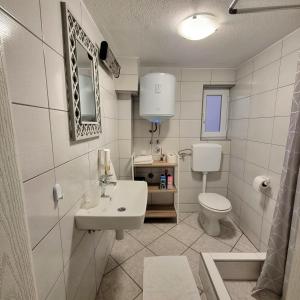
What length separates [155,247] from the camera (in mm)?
1835

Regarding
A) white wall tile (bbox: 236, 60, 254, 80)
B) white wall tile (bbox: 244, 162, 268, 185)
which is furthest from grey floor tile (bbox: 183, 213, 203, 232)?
white wall tile (bbox: 236, 60, 254, 80)

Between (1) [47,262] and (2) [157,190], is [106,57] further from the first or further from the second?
(2) [157,190]

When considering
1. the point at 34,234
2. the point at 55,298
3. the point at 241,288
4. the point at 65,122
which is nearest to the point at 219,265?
the point at 241,288

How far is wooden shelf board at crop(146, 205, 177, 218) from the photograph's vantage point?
2248 mm

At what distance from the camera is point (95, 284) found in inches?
51.4

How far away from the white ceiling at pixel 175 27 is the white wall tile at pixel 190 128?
0.78m

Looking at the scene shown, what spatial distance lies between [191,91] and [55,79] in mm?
1911

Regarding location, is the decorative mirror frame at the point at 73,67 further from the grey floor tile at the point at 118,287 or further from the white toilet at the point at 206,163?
the white toilet at the point at 206,163

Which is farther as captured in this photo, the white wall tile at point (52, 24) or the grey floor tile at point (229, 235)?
the grey floor tile at point (229, 235)

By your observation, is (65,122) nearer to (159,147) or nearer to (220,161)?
(159,147)

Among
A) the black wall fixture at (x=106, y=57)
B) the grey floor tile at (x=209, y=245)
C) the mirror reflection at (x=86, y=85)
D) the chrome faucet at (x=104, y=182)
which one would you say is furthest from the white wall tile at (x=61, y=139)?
the grey floor tile at (x=209, y=245)

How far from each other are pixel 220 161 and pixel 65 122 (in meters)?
2.10

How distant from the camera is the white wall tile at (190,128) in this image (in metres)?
2.39

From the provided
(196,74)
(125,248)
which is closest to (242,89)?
(196,74)
